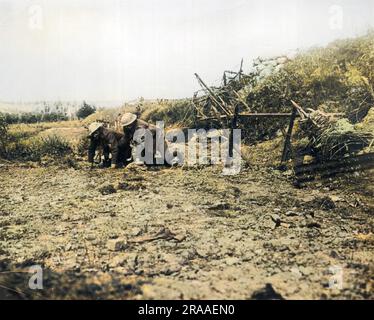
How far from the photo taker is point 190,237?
17.1 feet

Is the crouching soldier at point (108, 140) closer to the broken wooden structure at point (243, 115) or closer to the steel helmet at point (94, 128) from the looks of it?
the steel helmet at point (94, 128)

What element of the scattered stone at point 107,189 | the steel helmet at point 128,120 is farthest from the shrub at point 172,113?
the scattered stone at point 107,189

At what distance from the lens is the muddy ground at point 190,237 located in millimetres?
4098

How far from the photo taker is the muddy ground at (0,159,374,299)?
4.10 meters

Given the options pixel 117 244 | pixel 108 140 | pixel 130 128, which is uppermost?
pixel 130 128

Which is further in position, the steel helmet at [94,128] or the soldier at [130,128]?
the soldier at [130,128]

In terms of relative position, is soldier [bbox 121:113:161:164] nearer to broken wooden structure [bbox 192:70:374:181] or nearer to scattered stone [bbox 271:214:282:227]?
broken wooden structure [bbox 192:70:374:181]

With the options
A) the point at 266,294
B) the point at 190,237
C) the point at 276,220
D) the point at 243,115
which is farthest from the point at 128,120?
the point at 266,294

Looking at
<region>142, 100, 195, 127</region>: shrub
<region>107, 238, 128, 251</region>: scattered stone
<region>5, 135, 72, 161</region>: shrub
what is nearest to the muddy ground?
<region>107, 238, 128, 251</region>: scattered stone

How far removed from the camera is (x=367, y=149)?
24.2 feet

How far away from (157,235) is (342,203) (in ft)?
9.79

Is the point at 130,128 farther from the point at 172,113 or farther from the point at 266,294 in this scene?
the point at 266,294

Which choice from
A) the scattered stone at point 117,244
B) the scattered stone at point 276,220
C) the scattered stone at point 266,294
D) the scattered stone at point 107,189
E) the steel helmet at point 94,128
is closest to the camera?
the scattered stone at point 266,294
